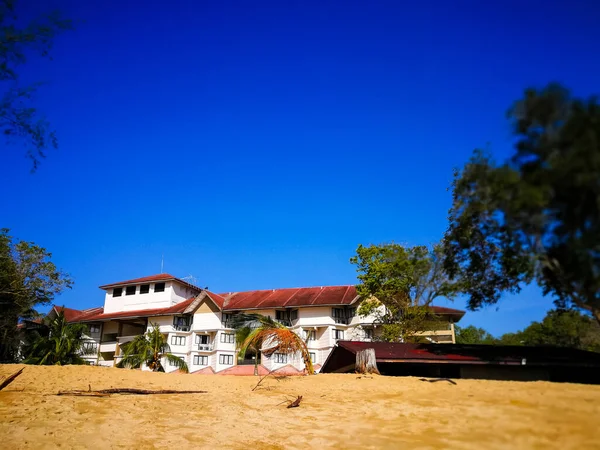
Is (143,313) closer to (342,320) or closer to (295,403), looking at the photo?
(342,320)

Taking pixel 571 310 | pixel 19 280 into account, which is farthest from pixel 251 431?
pixel 19 280

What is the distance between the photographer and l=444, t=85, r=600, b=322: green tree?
11.0m

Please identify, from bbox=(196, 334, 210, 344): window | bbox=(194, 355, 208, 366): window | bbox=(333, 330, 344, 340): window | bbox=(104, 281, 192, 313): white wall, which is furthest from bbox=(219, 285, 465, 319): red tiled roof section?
bbox=(104, 281, 192, 313): white wall

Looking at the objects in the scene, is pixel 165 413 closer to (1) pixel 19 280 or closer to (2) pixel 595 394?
(2) pixel 595 394

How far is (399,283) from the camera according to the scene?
36594 millimetres

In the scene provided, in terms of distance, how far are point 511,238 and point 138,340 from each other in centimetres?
3385

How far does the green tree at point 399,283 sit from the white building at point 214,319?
6467 mm

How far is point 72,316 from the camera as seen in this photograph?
2354 inches

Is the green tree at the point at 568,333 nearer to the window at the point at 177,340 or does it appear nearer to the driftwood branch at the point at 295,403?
the window at the point at 177,340

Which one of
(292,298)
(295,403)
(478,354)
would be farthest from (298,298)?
(295,403)

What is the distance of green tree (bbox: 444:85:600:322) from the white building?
29718 millimetres

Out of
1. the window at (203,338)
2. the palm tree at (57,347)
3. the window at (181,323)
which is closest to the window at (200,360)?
the window at (203,338)

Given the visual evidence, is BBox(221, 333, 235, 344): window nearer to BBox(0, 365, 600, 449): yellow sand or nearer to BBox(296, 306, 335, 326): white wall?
BBox(296, 306, 335, 326): white wall

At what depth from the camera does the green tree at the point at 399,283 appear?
35031 millimetres
